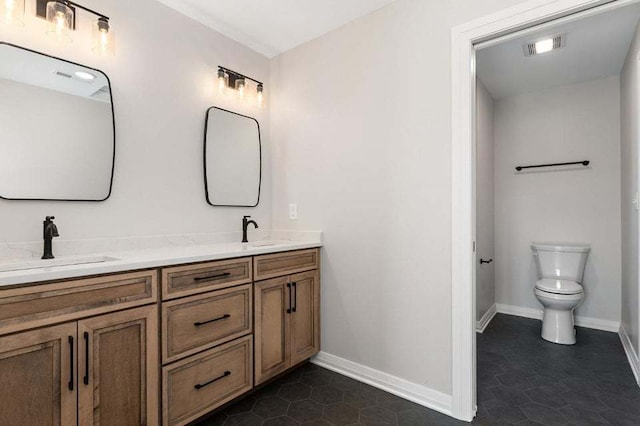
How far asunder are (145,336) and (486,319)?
315cm

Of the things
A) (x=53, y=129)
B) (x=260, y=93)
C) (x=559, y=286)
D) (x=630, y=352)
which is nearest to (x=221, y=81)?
(x=260, y=93)

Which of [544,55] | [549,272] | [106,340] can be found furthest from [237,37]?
[549,272]

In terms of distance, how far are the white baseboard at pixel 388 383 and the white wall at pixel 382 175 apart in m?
0.04

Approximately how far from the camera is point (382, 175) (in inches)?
84.7

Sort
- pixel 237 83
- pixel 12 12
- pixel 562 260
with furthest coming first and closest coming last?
pixel 562 260 < pixel 237 83 < pixel 12 12

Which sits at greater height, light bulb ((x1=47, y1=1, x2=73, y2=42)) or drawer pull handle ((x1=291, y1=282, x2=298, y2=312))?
light bulb ((x1=47, y1=1, x2=73, y2=42))

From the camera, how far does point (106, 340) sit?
4.40 feet

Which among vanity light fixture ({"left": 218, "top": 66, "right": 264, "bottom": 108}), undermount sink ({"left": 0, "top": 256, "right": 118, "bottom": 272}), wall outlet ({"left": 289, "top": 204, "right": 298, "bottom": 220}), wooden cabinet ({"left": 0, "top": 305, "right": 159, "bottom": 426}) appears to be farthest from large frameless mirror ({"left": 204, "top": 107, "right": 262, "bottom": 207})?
wooden cabinet ({"left": 0, "top": 305, "right": 159, "bottom": 426})

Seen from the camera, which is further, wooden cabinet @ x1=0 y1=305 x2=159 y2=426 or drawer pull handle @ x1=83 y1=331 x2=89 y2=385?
drawer pull handle @ x1=83 y1=331 x2=89 y2=385

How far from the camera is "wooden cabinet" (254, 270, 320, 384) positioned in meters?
1.98

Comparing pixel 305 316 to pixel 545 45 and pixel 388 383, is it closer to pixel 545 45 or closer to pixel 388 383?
pixel 388 383

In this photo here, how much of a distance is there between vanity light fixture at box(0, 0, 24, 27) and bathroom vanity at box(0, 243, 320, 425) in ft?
4.08

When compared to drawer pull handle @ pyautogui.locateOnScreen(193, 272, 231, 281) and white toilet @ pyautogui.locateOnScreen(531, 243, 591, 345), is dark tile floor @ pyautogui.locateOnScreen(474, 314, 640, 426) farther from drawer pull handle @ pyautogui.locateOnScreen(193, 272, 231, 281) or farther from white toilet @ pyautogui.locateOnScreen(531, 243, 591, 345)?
drawer pull handle @ pyautogui.locateOnScreen(193, 272, 231, 281)

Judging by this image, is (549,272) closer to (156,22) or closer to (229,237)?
(229,237)
